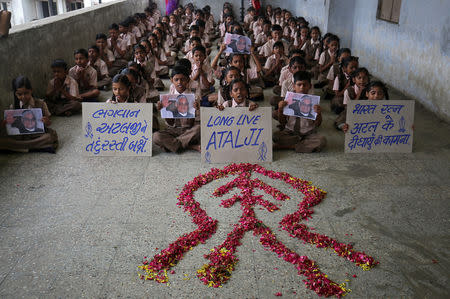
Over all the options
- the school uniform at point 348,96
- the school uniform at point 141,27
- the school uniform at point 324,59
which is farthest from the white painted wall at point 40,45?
the school uniform at point 324,59

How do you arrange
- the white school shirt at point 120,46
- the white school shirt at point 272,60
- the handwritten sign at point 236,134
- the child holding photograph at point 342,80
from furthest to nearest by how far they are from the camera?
1. the white school shirt at point 120,46
2. the white school shirt at point 272,60
3. the child holding photograph at point 342,80
4. the handwritten sign at point 236,134

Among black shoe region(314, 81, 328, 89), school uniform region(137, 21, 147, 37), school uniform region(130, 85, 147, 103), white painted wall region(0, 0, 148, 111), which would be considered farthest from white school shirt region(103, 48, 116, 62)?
black shoe region(314, 81, 328, 89)

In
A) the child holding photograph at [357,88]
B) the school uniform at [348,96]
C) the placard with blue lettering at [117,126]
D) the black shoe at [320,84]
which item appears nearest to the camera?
the placard with blue lettering at [117,126]

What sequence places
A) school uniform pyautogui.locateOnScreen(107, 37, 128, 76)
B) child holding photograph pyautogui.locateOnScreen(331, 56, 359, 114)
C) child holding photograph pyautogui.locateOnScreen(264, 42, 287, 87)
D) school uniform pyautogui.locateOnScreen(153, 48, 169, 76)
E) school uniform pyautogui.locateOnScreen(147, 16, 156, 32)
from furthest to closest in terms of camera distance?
school uniform pyautogui.locateOnScreen(147, 16, 156, 32) → school uniform pyautogui.locateOnScreen(107, 37, 128, 76) → school uniform pyautogui.locateOnScreen(153, 48, 169, 76) → child holding photograph pyautogui.locateOnScreen(264, 42, 287, 87) → child holding photograph pyautogui.locateOnScreen(331, 56, 359, 114)

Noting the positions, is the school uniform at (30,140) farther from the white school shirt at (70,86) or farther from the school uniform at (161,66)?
the school uniform at (161,66)

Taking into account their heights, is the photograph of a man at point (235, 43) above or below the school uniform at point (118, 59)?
above

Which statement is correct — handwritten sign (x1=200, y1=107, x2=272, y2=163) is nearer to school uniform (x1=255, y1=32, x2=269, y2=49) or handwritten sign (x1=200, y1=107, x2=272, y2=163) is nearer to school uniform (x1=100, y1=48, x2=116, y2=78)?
school uniform (x1=100, y1=48, x2=116, y2=78)

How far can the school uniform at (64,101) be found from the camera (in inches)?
246

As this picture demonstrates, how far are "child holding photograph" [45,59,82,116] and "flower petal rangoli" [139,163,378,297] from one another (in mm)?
3008

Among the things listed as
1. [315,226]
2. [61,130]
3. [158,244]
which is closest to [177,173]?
[158,244]

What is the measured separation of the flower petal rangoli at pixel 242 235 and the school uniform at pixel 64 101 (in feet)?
9.82

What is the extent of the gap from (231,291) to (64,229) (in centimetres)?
149

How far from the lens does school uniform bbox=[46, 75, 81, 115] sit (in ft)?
20.5

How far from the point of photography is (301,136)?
506 centimetres
